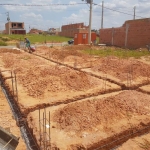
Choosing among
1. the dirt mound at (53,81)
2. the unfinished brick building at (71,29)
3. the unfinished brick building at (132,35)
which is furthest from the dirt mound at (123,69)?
the unfinished brick building at (71,29)

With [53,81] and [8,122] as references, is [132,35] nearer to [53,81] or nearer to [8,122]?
[53,81]

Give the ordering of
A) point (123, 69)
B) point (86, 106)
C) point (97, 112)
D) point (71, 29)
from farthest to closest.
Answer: point (71, 29) < point (123, 69) < point (86, 106) < point (97, 112)

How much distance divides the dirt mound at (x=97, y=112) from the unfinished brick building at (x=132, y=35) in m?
16.8

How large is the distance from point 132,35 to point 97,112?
63.0ft

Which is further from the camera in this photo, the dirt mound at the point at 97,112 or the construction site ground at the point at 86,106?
the dirt mound at the point at 97,112

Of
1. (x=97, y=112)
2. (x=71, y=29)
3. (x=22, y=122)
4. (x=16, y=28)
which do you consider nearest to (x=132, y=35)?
(x=97, y=112)

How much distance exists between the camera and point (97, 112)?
488cm

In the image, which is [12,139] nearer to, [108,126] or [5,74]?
[108,126]

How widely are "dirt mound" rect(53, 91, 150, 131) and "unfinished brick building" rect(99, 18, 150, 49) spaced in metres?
16.8

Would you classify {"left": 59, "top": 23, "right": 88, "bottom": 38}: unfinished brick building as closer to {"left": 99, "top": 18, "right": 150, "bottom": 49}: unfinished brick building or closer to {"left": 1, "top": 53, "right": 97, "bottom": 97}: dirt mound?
{"left": 99, "top": 18, "right": 150, "bottom": 49}: unfinished brick building

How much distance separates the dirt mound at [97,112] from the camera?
176 inches

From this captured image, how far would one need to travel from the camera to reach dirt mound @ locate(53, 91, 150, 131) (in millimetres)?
4469

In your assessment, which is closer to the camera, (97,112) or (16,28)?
(97,112)

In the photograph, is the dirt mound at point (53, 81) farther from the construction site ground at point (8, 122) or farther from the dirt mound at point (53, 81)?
the construction site ground at point (8, 122)
